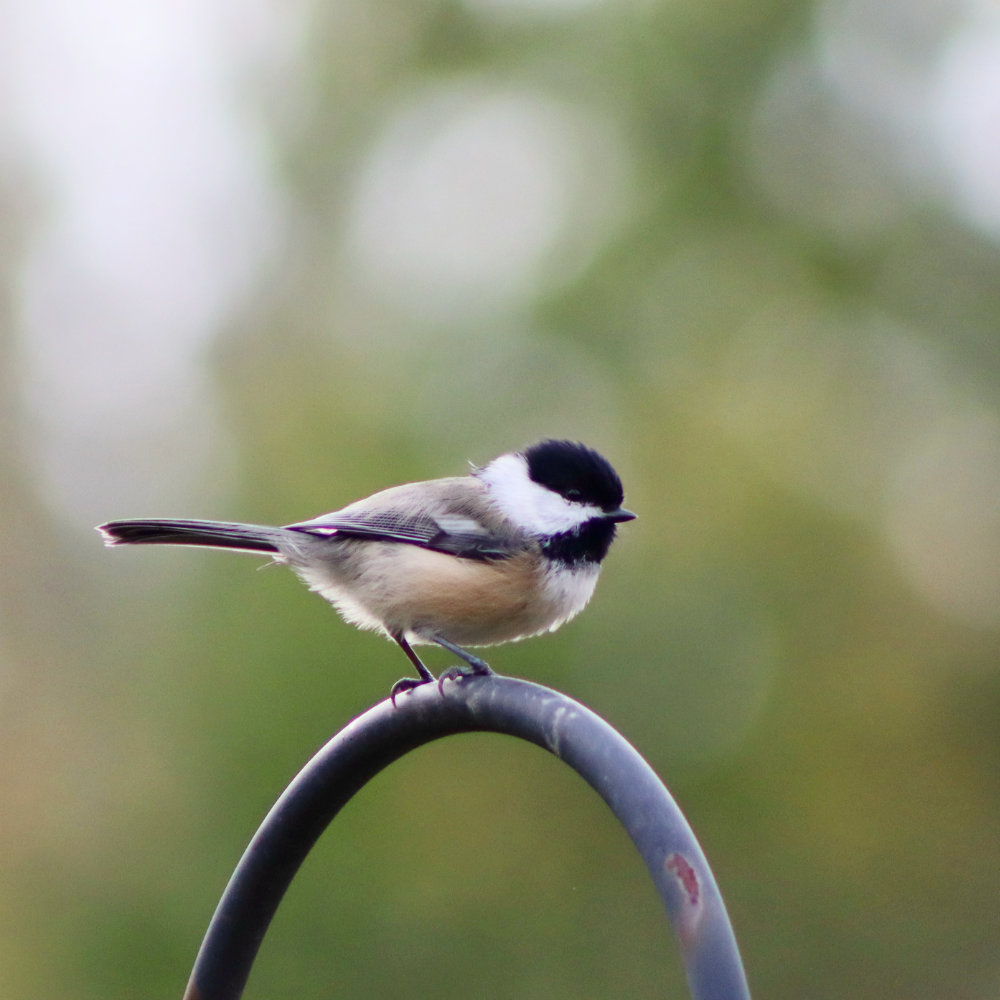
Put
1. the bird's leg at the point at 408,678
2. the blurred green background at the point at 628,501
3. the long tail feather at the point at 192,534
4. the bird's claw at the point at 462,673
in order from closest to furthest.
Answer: the bird's claw at the point at 462,673
the bird's leg at the point at 408,678
the long tail feather at the point at 192,534
the blurred green background at the point at 628,501

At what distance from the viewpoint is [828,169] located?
8609 millimetres

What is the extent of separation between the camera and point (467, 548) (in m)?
2.96

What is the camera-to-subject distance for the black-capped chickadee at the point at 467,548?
A: 2.86 m

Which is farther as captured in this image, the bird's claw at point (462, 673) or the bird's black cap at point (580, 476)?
the bird's black cap at point (580, 476)

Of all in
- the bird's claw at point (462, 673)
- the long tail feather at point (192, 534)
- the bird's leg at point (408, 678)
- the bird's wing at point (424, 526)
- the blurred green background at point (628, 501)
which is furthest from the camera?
the blurred green background at point (628, 501)

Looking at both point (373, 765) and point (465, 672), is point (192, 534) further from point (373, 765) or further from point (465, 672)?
point (373, 765)

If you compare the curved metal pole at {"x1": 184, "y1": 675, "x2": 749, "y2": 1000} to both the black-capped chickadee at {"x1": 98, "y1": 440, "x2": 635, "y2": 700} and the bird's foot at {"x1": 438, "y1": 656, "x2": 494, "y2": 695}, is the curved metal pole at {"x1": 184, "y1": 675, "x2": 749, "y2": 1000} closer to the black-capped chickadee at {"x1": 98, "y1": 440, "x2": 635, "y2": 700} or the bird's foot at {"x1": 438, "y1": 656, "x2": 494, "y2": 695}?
the bird's foot at {"x1": 438, "y1": 656, "x2": 494, "y2": 695}

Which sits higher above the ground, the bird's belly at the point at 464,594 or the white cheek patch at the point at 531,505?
the white cheek patch at the point at 531,505

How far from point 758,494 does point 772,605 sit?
73 centimetres

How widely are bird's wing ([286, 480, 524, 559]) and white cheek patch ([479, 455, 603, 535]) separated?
0.09 m

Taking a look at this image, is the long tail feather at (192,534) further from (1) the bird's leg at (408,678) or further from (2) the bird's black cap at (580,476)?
(2) the bird's black cap at (580,476)

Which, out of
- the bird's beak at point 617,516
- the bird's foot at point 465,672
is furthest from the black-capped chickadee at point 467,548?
the bird's foot at point 465,672

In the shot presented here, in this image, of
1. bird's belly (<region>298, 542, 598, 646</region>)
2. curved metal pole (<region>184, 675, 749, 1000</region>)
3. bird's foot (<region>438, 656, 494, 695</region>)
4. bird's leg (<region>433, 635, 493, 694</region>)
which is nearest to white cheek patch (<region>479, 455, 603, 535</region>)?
bird's belly (<region>298, 542, 598, 646</region>)

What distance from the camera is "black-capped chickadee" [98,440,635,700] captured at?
2859 mm
